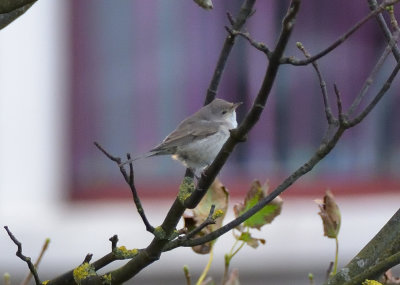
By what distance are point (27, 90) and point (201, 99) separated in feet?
3.65

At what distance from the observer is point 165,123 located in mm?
6973

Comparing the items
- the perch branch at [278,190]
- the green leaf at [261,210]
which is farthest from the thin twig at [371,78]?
the green leaf at [261,210]

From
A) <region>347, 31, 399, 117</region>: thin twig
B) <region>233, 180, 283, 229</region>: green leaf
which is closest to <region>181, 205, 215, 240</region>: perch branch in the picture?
<region>233, 180, 283, 229</region>: green leaf

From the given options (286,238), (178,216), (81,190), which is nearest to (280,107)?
(286,238)

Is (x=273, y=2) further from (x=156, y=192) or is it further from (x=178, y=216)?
(x=178, y=216)

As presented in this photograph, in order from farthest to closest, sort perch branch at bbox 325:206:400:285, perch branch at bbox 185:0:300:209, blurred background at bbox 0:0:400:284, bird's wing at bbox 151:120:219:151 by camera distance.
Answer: blurred background at bbox 0:0:400:284 → bird's wing at bbox 151:120:219:151 → perch branch at bbox 325:206:400:285 → perch branch at bbox 185:0:300:209

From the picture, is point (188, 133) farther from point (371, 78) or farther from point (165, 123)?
point (165, 123)

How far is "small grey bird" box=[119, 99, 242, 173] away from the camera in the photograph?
3.24 metres

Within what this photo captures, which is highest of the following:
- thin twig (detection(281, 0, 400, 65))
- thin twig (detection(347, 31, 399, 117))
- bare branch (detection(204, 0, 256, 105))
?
bare branch (detection(204, 0, 256, 105))

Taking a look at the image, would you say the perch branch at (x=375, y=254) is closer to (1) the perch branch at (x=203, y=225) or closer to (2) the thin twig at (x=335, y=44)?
(1) the perch branch at (x=203, y=225)

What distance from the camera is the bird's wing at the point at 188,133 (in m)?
3.49

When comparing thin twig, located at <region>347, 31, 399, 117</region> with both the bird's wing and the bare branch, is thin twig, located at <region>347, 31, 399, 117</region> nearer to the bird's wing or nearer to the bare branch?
the bare branch

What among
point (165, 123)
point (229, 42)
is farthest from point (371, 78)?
point (165, 123)

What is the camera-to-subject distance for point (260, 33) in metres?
6.75
